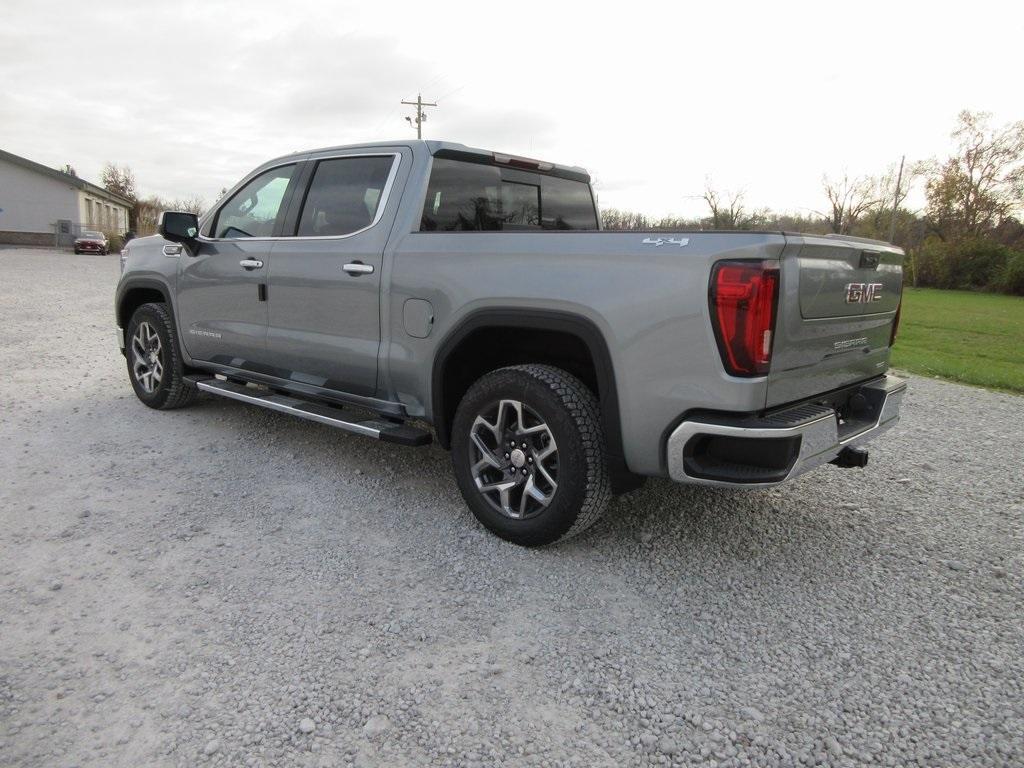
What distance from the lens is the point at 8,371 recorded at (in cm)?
698

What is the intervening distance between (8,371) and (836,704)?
7.62 m

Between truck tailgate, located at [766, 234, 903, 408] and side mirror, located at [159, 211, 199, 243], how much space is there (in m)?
4.05

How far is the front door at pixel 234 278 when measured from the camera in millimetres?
4660

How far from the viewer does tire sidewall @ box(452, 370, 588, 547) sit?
10.2ft

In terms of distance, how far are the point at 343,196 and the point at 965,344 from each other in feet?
41.9

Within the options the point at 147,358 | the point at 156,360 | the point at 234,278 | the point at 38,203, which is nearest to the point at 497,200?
the point at 234,278

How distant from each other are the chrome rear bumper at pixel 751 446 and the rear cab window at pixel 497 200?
193cm

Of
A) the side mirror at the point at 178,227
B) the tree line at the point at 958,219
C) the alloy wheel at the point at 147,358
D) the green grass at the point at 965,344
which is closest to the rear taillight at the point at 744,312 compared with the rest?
the side mirror at the point at 178,227

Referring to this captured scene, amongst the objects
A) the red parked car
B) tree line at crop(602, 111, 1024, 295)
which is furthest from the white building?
tree line at crop(602, 111, 1024, 295)

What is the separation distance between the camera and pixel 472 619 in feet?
9.31

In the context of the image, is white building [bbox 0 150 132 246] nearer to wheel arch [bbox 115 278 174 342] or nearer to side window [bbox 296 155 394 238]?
wheel arch [bbox 115 278 174 342]

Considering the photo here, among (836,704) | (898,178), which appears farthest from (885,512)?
(898,178)

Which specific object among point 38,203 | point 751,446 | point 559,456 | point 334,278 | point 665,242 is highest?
point 38,203

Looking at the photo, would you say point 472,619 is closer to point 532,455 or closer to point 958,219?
point 532,455
